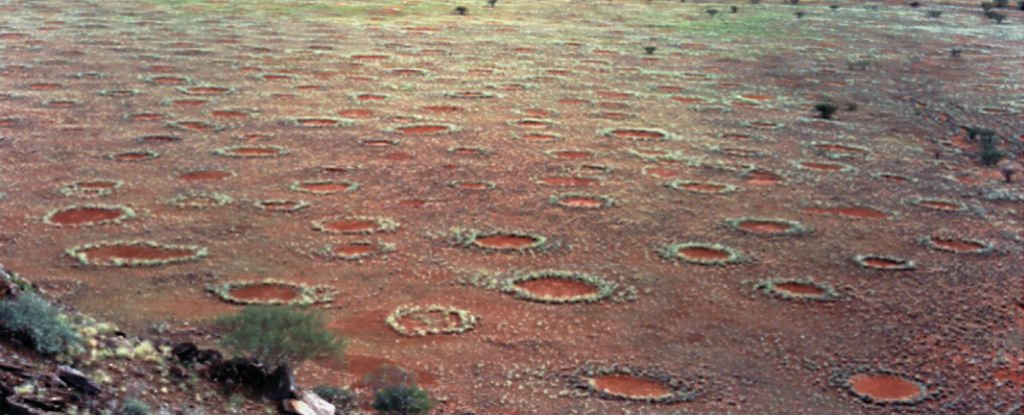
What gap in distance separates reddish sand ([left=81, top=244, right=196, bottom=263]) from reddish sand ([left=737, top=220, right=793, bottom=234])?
5970mm

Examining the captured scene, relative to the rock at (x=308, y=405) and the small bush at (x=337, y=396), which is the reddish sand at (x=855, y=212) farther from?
the rock at (x=308, y=405)

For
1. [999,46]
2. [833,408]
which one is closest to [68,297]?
[833,408]

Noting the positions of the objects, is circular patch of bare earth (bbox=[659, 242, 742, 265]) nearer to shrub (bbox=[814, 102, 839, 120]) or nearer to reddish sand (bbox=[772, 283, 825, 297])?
reddish sand (bbox=[772, 283, 825, 297])

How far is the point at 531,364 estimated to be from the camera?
347 inches

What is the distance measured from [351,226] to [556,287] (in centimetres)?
287

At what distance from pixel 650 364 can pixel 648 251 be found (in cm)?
313

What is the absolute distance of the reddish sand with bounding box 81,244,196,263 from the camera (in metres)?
11.0

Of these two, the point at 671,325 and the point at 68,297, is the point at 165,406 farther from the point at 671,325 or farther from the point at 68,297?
the point at 671,325

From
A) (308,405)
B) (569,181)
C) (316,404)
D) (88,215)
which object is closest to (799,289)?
(569,181)

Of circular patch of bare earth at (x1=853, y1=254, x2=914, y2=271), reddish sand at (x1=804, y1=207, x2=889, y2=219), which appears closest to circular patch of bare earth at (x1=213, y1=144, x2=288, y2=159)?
reddish sand at (x1=804, y1=207, x2=889, y2=219)

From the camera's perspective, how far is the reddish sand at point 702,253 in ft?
38.6

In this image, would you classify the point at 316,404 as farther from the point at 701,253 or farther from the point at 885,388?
the point at 701,253

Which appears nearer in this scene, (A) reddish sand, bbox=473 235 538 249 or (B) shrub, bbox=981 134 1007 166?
(A) reddish sand, bbox=473 235 538 249

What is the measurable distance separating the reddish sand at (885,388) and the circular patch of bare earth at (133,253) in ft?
20.5
